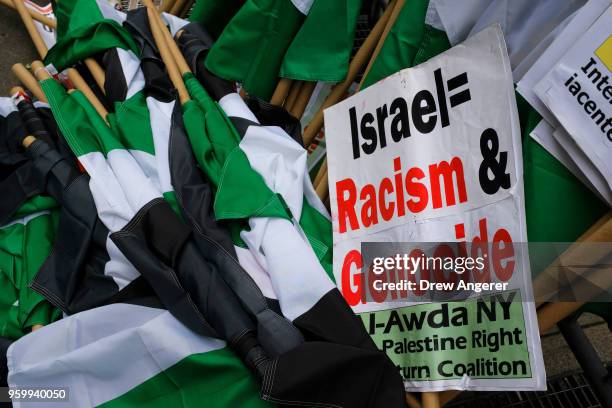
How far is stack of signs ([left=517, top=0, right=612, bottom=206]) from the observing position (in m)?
0.93

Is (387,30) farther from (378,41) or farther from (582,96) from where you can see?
(582,96)

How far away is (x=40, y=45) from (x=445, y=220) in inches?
60.3

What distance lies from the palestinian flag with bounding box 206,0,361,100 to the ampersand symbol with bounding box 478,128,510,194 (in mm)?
482

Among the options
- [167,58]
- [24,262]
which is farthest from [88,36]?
[24,262]

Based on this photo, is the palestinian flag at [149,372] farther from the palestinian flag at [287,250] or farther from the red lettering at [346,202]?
the red lettering at [346,202]

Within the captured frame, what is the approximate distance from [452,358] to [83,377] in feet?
2.20

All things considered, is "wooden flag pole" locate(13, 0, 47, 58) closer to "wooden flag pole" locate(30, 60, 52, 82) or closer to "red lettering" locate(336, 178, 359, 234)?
"wooden flag pole" locate(30, 60, 52, 82)

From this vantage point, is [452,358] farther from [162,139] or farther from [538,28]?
[162,139]

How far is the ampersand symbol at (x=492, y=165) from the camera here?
1020mm

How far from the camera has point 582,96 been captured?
947 mm

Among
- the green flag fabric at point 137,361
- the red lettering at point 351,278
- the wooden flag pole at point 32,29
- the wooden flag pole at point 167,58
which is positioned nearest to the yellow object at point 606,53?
the red lettering at point 351,278

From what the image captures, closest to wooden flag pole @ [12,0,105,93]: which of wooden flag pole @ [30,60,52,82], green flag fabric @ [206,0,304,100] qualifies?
wooden flag pole @ [30,60,52,82]

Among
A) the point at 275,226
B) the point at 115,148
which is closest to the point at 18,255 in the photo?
the point at 115,148

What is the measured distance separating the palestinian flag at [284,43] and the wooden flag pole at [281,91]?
18 millimetres
